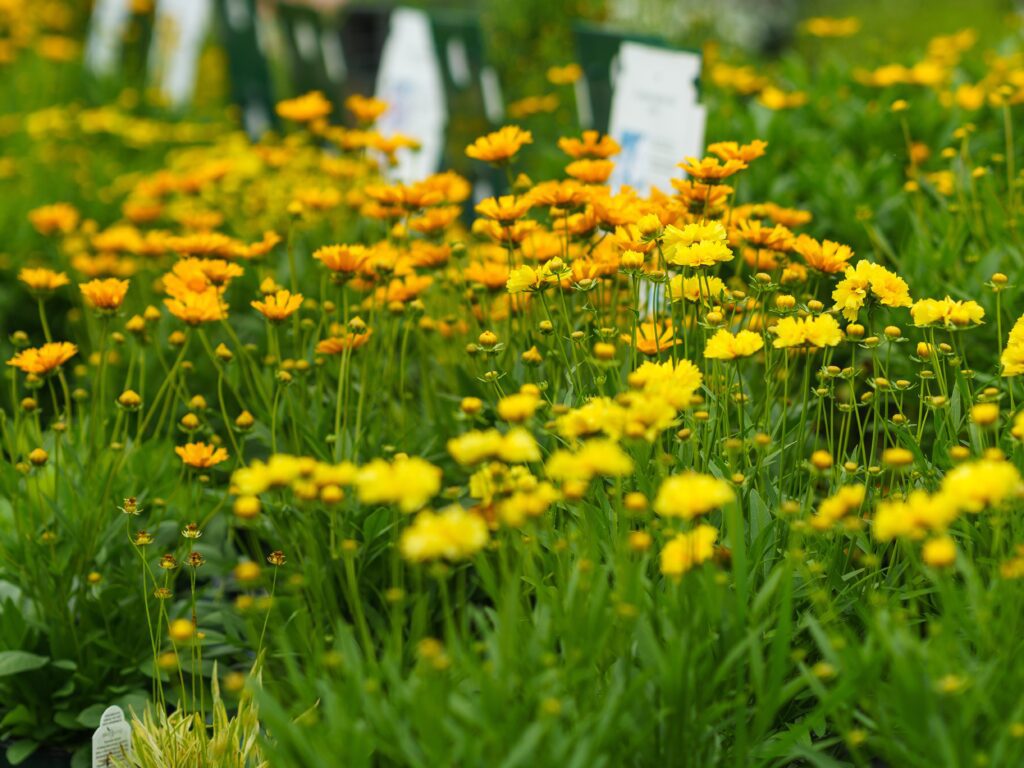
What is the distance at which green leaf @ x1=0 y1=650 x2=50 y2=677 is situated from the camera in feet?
6.81

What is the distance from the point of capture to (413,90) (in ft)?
15.3

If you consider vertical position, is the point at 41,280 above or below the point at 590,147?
below

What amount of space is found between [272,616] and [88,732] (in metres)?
0.41

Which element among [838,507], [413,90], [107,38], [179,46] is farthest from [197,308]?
[107,38]

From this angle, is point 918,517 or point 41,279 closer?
point 918,517

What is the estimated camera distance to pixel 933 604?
1.80 meters

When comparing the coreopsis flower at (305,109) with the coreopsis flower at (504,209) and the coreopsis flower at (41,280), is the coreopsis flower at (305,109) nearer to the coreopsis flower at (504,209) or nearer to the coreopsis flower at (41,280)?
the coreopsis flower at (41,280)

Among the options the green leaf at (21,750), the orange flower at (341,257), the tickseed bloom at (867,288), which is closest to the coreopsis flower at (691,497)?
the tickseed bloom at (867,288)

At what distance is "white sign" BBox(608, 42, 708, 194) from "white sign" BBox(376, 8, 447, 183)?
1.26 meters

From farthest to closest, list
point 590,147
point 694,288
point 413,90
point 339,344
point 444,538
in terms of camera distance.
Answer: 1. point 413,90
2. point 590,147
3. point 339,344
4. point 694,288
5. point 444,538

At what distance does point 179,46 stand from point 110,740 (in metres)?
5.03

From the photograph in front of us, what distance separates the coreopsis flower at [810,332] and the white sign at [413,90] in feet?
9.51

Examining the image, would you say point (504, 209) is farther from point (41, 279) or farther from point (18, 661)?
point (18, 661)

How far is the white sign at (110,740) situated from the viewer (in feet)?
6.15
